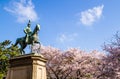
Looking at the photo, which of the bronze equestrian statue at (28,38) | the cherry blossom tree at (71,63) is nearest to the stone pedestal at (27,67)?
the bronze equestrian statue at (28,38)

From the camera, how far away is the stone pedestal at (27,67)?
47.0 feet

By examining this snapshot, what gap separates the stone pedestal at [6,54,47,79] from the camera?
14.3m

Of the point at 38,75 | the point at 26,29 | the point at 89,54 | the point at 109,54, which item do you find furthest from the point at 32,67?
the point at 89,54

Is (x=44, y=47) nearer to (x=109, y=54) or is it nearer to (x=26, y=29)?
(x=109, y=54)

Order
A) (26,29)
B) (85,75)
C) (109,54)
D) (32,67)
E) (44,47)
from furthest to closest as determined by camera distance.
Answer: (44,47), (85,75), (109,54), (26,29), (32,67)

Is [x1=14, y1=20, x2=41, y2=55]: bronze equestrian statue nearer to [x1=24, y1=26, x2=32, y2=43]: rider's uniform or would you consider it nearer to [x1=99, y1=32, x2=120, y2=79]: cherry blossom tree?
[x1=24, y1=26, x2=32, y2=43]: rider's uniform

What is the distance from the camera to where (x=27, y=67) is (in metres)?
14.5

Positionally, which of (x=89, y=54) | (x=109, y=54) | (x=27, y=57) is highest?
(x=89, y=54)

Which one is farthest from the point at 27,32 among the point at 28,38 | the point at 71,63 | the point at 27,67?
the point at 71,63

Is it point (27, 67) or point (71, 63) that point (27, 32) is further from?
point (71, 63)

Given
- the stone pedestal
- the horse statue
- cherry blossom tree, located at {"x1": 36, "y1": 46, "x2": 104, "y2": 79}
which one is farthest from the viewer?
cherry blossom tree, located at {"x1": 36, "y1": 46, "x2": 104, "y2": 79}

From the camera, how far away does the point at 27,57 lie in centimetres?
1462

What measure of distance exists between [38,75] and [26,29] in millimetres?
3427

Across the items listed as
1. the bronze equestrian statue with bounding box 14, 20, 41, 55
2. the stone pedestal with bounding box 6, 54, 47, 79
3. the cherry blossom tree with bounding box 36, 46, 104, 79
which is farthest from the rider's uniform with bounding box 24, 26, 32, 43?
the cherry blossom tree with bounding box 36, 46, 104, 79
